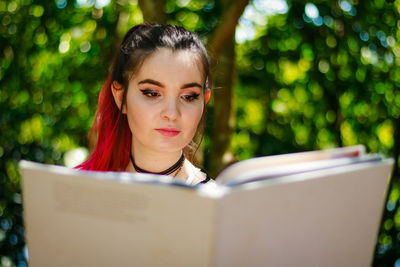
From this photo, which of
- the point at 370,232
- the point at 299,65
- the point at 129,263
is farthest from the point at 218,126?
the point at 129,263

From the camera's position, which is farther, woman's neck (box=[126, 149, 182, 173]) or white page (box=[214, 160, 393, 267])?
woman's neck (box=[126, 149, 182, 173])

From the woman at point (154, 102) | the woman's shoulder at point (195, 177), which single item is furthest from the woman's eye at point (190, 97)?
the woman's shoulder at point (195, 177)

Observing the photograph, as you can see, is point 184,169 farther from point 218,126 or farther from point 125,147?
point 218,126

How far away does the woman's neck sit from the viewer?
124cm

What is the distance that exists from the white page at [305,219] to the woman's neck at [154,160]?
0.61 metres

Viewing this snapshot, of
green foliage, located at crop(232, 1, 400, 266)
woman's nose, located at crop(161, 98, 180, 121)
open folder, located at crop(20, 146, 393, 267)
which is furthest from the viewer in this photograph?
green foliage, located at crop(232, 1, 400, 266)

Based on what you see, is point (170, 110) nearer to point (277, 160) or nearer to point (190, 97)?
point (190, 97)

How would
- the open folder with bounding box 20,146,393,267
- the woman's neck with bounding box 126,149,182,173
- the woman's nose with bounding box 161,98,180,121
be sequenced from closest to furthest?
Answer: the open folder with bounding box 20,146,393,267, the woman's nose with bounding box 161,98,180,121, the woman's neck with bounding box 126,149,182,173

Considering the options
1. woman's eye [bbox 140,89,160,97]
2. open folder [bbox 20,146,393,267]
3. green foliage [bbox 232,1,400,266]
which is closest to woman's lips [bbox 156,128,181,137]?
woman's eye [bbox 140,89,160,97]

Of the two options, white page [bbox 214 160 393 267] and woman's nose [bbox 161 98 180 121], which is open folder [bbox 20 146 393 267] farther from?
woman's nose [bbox 161 98 180 121]

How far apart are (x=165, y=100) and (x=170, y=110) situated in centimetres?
4

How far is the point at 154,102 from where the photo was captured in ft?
3.71

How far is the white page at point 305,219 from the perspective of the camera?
625 millimetres

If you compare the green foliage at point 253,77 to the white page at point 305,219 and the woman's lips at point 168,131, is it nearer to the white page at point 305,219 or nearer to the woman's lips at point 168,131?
the woman's lips at point 168,131
